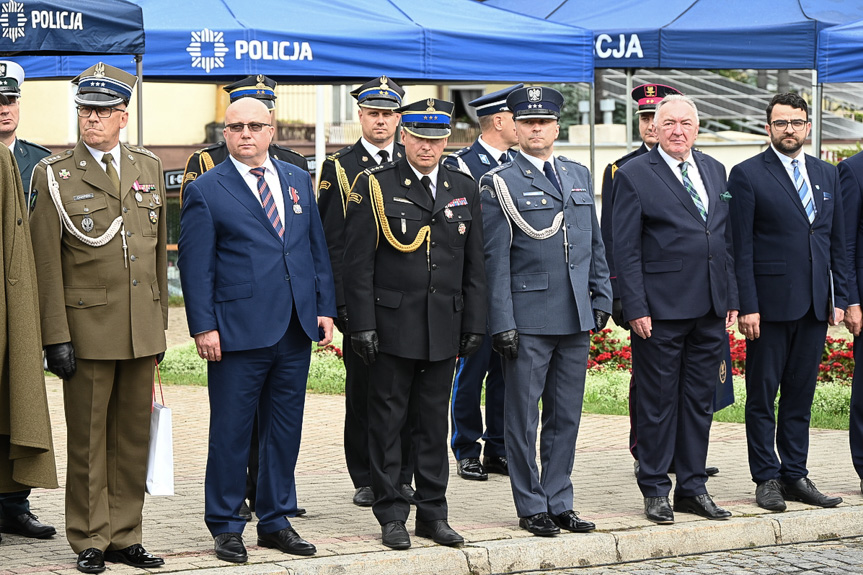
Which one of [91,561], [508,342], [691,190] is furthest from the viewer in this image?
[691,190]

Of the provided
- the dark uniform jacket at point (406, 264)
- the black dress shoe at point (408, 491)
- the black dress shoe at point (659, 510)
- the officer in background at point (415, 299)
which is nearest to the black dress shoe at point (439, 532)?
the officer in background at point (415, 299)

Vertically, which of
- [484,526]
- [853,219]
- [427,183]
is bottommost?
[484,526]

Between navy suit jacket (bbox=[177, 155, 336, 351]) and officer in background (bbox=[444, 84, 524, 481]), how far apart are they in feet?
7.48

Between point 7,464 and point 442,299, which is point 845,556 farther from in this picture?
point 7,464

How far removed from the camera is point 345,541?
665 centimetres

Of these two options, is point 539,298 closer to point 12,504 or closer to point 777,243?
point 777,243

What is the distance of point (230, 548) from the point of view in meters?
6.23

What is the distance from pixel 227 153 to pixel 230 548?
2374mm

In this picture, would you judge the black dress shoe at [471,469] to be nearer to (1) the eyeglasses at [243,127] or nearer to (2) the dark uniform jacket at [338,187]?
(2) the dark uniform jacket at [338,187]

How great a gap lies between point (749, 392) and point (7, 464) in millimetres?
4101

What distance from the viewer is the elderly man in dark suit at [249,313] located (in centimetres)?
628

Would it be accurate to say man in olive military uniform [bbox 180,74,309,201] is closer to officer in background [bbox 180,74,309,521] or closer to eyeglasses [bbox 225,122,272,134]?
officer in background [bbox 180,74,309,521]

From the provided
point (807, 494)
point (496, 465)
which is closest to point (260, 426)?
point (496, 465)

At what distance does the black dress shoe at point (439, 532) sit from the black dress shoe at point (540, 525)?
1.36ft
